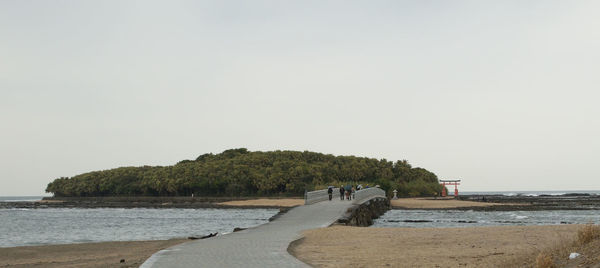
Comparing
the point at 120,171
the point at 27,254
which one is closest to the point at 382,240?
the point at 27,254

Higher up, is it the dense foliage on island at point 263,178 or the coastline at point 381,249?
the dense foliage on island at point 263,178

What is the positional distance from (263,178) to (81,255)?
6653cm

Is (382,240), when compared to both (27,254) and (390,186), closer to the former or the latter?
(27,254)

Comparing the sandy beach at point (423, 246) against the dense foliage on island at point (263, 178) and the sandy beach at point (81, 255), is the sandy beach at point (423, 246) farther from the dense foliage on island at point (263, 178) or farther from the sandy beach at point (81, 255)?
the dense foliage on island at point (263, 178)

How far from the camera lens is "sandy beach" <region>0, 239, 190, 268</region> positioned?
1716 cm

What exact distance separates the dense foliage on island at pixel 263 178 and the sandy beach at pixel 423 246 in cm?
5232

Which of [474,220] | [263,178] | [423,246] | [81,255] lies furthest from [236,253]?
[263,178]

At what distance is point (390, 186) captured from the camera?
247ft

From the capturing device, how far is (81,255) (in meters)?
20.2

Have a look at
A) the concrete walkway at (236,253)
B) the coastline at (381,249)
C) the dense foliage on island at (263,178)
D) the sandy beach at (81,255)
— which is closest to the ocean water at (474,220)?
the coastline at (381,249)

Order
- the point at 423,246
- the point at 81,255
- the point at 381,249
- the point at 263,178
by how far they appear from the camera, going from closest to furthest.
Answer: the point at 381,249 → the point at 423,246 → the point at 81,255 → the point at 263,178

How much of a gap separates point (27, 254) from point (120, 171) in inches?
3642

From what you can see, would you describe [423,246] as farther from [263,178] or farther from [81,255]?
[263,178]

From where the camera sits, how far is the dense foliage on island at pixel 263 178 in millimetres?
85000
